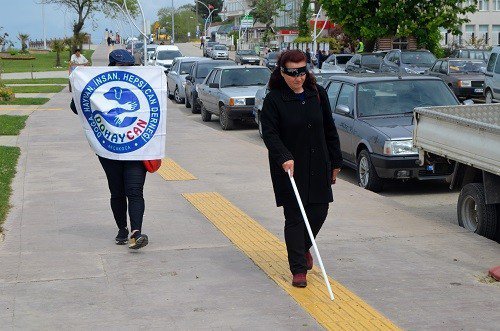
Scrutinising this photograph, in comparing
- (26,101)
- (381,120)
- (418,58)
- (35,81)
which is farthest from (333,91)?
(35,81)

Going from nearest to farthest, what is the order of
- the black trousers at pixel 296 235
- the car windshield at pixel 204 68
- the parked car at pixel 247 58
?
the black trousers at pixel 296 235 < the car windshield at pixel 204 68 < the parked car at pixel 247 58

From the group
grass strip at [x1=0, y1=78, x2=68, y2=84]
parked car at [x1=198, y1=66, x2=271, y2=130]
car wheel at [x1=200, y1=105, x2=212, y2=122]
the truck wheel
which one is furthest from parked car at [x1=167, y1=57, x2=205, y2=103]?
the truck wheel

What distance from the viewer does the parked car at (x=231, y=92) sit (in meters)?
21.0

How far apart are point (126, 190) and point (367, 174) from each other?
17.3ft

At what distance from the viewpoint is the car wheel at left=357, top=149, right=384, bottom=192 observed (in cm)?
1230

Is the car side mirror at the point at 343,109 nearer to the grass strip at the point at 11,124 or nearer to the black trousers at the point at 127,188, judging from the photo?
the black trousers at the point at 127,188

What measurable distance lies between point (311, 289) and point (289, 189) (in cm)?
77

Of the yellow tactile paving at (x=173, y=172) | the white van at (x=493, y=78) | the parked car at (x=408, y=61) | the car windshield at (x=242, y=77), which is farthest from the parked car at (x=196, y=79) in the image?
the yellow tactile paving at (x=173, y=172)

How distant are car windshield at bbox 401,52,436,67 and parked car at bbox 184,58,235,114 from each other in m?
9.34

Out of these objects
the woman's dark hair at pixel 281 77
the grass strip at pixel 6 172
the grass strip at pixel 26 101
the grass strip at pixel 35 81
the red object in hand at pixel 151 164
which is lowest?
the grass strip at pixel 35 81

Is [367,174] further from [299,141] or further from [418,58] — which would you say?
[418,58]

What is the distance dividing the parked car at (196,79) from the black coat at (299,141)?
1934 centimetres

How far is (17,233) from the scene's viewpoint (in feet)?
28.9

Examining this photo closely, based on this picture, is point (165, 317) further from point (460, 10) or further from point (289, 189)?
point (460, 10)
